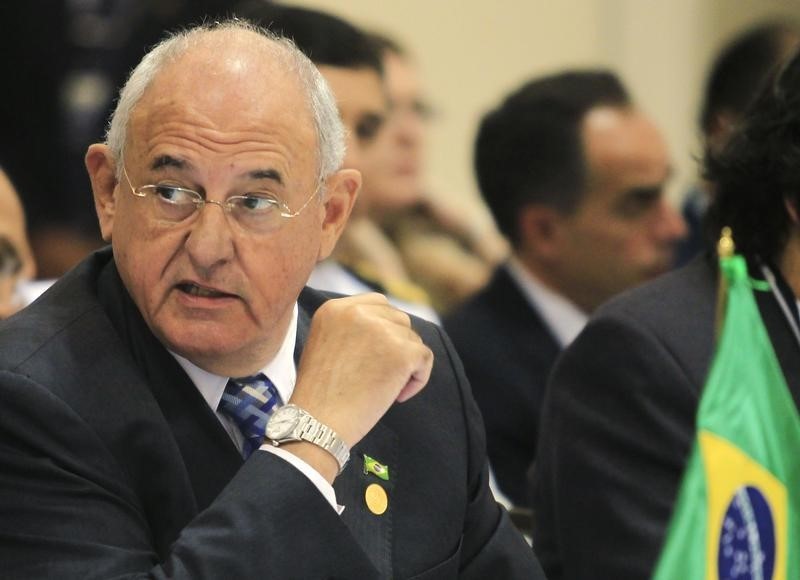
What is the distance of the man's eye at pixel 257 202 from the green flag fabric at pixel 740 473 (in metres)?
0.66

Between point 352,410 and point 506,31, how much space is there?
5.79 m

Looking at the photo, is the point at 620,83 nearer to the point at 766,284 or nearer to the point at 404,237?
the point at 404,237

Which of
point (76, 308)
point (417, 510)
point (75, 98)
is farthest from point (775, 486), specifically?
point (75, 98)

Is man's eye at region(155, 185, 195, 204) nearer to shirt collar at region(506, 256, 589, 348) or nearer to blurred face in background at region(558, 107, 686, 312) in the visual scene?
shirt collar at region(506, 256, 589, 348)

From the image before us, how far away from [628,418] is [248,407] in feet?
2.47

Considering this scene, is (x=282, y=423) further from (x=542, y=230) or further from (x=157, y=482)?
(x=542, y=230)

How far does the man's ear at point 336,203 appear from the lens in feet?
8.22

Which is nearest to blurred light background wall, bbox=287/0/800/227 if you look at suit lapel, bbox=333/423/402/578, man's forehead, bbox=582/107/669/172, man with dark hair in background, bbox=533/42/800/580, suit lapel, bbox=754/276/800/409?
man's forehead, bbox=582/107/669/172

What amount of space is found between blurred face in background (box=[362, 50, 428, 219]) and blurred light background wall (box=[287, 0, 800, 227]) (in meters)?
1.30

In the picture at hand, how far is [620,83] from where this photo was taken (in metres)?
4.96

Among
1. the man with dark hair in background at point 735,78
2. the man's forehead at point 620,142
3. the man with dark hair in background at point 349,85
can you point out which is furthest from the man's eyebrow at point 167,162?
the man with dark hair in background at point 735,78

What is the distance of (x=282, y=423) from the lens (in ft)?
7.08

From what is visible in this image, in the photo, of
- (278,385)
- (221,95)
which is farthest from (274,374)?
(221,95)

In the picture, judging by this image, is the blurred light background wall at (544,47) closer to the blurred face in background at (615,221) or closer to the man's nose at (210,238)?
the blurred face in background at (615,221)
